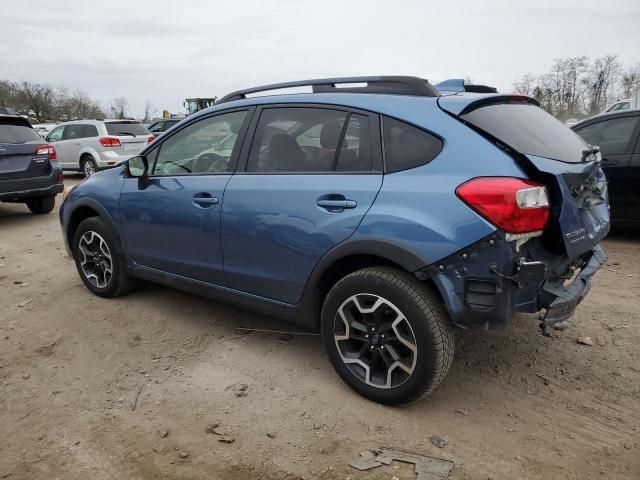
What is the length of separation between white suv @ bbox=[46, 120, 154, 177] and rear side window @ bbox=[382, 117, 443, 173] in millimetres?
11407

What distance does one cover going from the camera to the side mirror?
13.1 feet

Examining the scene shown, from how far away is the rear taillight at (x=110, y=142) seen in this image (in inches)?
513

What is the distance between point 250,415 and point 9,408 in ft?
4.52

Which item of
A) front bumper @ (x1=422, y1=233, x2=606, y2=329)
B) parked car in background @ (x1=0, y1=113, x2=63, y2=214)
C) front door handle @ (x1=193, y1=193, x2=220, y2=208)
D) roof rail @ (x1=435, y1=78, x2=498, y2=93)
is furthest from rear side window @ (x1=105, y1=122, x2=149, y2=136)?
front bumper @ (x1=422, y1=233, x2=606, y2=329)

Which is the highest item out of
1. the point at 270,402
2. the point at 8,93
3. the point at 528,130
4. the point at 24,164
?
the point at 8,93

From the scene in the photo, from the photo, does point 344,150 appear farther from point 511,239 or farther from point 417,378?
point 417,378

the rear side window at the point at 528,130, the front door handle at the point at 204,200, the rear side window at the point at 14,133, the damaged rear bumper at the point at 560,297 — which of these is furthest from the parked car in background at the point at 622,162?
the rear side window at the point at 14,133

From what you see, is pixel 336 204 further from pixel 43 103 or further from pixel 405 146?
pixel 43 103

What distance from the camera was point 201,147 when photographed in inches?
151

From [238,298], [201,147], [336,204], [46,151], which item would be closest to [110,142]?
[46,151]

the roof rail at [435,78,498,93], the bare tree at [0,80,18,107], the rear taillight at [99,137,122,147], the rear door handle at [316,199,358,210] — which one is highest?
the bare tree at [0,80,18,107]

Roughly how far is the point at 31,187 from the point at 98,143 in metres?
5.30

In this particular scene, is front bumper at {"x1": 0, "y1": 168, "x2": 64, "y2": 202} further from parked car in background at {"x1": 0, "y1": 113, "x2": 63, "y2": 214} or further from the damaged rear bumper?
the damaged rear bumper

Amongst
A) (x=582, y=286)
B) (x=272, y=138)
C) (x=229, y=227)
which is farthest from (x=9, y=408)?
(x=582, y=286)
